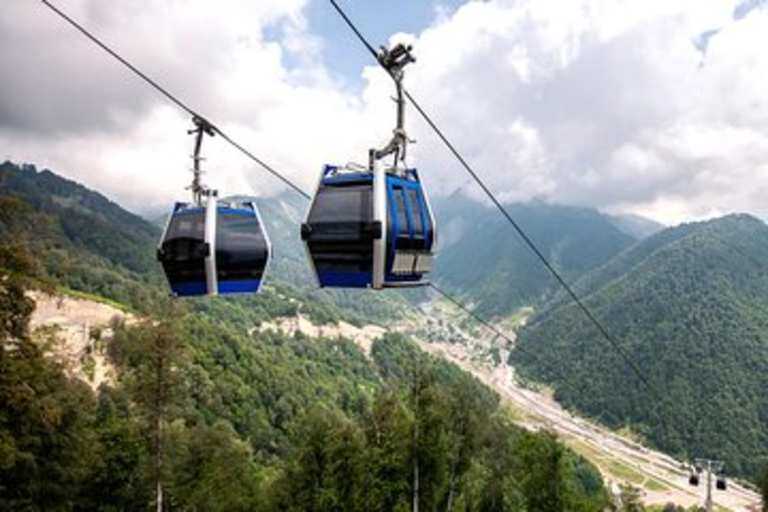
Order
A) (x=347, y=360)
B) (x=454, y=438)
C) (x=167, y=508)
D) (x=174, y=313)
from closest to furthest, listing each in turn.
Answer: (x=174, y=313), (x=167, y=508), (x=454, y=438), (x=347, y=360)

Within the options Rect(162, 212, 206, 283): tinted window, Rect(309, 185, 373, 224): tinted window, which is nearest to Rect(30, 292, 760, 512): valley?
Rect(162, 212, 206, 283): tinted window

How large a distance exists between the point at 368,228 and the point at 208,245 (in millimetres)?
4059

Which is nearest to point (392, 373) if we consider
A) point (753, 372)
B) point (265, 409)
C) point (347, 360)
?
point (347, 360)

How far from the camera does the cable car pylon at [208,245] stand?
1222 cm

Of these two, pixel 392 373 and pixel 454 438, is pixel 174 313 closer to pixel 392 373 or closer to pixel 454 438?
pixel 454 438

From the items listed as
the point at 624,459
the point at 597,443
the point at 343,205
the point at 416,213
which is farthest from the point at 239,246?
the point at 597,443

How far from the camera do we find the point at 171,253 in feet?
40.4

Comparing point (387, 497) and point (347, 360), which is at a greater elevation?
point (347, 360)

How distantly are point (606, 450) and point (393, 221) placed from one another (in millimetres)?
149618

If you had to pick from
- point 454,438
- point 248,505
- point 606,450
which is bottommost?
point 606,450

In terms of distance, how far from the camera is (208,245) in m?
12.1

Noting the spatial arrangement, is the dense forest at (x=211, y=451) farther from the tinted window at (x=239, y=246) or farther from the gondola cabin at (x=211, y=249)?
the tinted window at (x=239, y=246)

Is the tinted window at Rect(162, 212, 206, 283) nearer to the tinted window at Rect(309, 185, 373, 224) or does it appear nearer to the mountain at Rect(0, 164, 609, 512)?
the tinted window at Rect(309, 185, 373, 224)

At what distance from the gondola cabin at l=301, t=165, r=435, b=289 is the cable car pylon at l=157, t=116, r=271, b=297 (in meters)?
2.66
